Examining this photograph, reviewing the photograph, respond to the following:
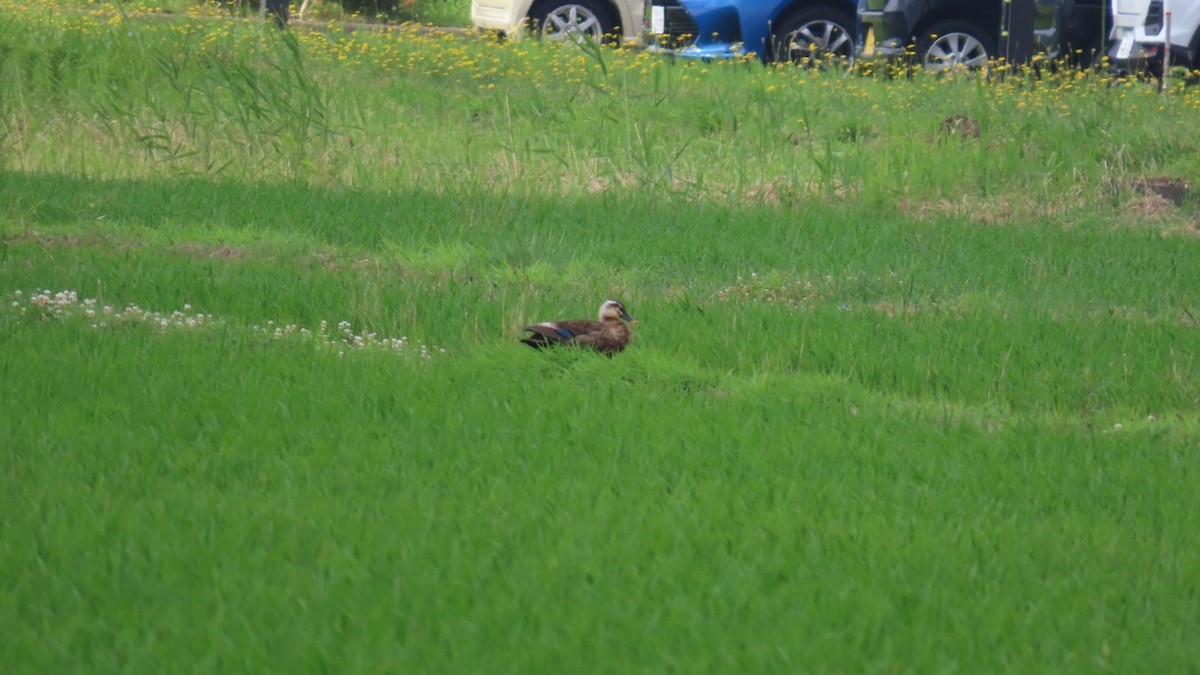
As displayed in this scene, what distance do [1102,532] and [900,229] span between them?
18.6 feet

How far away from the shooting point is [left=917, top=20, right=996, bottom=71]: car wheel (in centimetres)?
1529

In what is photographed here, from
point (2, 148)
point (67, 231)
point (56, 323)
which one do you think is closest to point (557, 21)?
point (2, 148)

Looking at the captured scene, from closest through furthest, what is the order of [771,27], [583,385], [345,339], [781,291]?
[583,385]
[345,339]
[781,291]
[771,27]

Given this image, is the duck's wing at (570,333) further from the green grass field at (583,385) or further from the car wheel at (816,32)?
the car wheel at (816,32)

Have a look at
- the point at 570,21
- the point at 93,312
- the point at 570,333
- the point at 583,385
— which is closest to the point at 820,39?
the point at 570,21

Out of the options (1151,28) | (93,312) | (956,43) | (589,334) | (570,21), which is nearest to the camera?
(589,334)

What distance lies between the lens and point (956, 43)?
15.4 metres

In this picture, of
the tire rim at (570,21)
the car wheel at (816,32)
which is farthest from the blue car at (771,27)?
the tire rim at (570,21)

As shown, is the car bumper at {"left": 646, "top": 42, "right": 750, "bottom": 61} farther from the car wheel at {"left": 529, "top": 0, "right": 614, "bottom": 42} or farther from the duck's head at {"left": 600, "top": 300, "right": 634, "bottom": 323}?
the duck's head at {"left": 600, "top": 300, "right": 634, "bottom": 323}

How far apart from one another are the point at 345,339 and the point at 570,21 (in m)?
11.9

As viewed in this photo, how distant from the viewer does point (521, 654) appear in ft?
10.5

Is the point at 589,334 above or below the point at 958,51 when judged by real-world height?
below

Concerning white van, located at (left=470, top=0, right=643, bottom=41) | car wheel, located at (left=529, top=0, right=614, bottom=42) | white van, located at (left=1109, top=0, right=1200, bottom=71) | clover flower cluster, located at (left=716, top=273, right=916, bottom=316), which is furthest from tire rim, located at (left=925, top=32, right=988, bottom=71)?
clover flower cluster, located at (left=716, top=273, right=916, bottom=316)

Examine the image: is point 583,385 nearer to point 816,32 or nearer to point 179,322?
point 179,322
